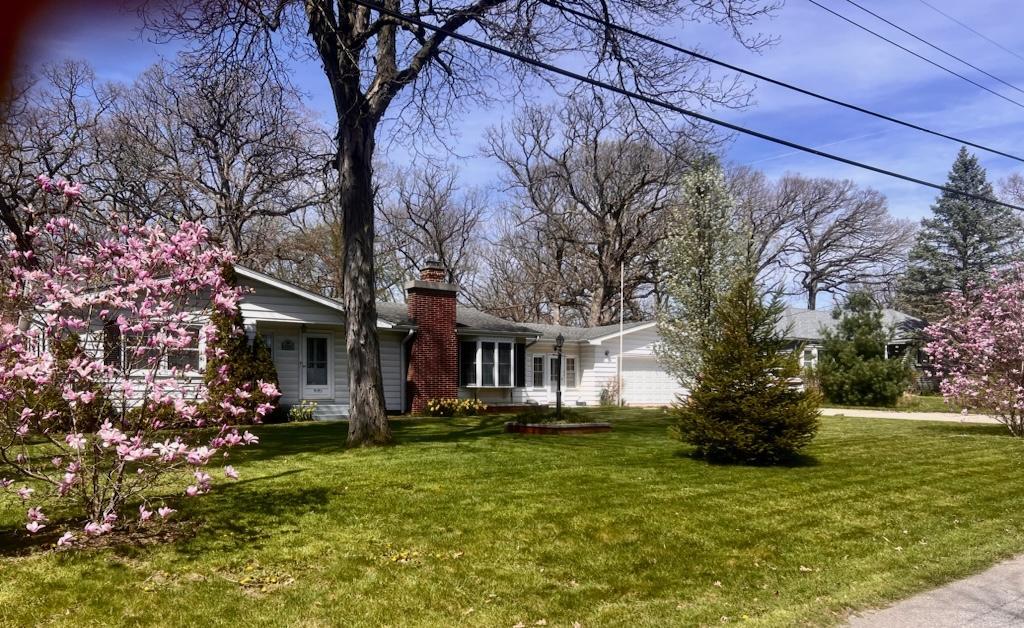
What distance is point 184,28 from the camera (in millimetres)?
10695

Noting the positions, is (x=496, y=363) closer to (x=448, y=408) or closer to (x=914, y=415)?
(x=448, y=408)

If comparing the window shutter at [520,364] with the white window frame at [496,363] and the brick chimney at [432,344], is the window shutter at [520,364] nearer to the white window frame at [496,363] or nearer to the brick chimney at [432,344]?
the white window frame at [496,363]

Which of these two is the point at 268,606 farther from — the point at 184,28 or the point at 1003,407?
the point at 1003,407

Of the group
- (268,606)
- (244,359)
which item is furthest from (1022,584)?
(244,359)

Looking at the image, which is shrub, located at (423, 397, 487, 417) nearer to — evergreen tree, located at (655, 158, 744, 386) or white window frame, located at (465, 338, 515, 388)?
white window frame, located at (465, 338, 515, 388)

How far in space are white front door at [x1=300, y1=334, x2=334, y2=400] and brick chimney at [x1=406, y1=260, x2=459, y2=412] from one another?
2311mm

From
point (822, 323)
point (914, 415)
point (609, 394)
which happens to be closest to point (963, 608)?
point (914, 415)

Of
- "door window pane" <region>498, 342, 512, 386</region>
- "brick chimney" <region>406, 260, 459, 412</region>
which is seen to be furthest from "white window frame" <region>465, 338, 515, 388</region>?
"brick chimney" <region>406, 260, 459, 412</region>

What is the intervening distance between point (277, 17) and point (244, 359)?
821 cm

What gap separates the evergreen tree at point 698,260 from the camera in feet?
65.5

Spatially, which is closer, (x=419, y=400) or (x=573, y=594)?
(x=573, y=594)

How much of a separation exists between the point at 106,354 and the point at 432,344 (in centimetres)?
1465

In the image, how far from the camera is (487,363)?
22312 mm

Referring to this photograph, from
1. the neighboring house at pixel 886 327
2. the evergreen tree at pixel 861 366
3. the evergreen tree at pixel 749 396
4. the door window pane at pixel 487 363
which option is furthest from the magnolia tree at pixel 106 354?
the neighboring house at pixel 886 327
